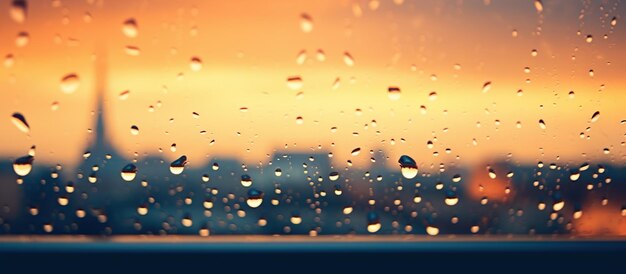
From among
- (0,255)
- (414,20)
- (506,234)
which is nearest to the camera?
(0,255)

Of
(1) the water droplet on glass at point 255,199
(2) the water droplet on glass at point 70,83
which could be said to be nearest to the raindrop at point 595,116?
(1) the water droplet on glass at point 255,199

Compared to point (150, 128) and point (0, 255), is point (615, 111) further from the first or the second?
point (0, 255)

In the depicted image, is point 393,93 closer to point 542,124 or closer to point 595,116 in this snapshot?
point 542,124

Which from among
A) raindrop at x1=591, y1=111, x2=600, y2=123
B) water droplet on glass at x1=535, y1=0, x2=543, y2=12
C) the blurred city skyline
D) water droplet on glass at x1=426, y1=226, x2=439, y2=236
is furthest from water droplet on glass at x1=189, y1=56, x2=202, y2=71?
raindrop at x1=591, y1=111, x2=600, y2=123

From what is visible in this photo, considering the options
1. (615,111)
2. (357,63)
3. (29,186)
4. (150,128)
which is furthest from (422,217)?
(29,186)

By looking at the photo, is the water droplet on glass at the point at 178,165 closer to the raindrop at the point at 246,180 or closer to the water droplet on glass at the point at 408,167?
the raindrop at the point at 246,180

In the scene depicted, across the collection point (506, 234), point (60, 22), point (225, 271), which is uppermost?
point (60, 22)
